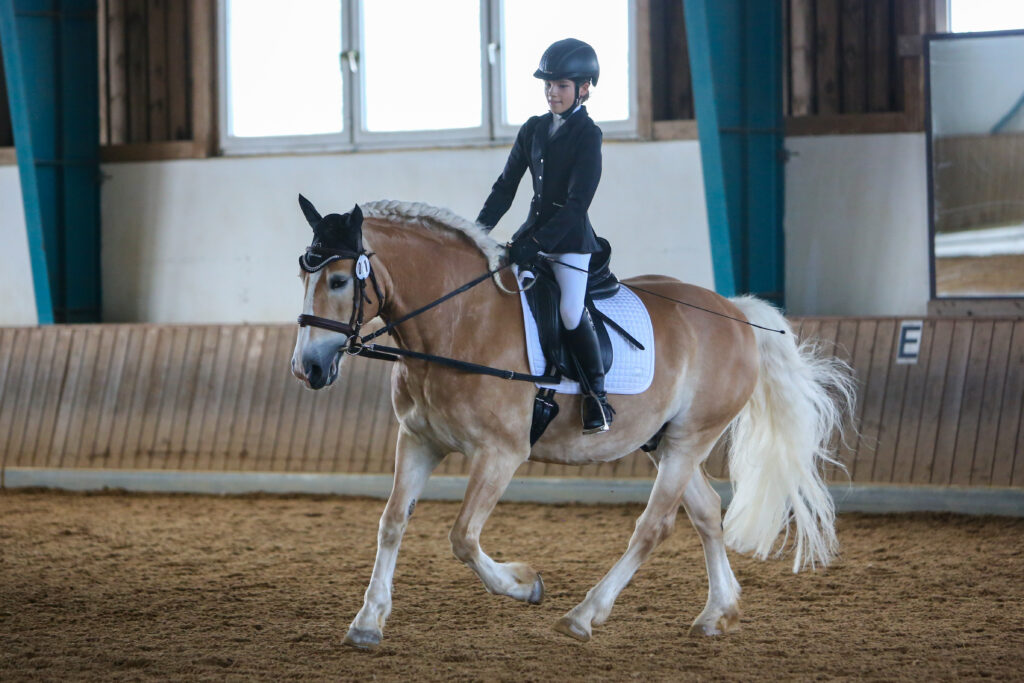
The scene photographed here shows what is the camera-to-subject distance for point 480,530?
144 inches

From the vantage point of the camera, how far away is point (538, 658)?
148 inches

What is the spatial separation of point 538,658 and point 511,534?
241 centimetres

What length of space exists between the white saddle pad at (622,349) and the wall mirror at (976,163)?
157 inches

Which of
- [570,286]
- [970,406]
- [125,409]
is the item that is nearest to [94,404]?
[125,409]

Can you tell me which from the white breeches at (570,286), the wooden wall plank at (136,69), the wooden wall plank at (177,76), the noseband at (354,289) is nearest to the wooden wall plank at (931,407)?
the white breeches at (570,286)

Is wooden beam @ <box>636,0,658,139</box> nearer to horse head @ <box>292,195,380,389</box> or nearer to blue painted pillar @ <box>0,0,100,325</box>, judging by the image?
blue painted pillar @ <box>0,0,100,325</box>

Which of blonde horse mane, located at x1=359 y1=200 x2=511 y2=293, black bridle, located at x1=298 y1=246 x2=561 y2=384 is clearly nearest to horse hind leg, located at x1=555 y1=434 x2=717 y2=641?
black bridle, located at x1=298 y1=246 x2=561 y2=384

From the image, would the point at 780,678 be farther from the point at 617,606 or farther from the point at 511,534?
the point at 511,534

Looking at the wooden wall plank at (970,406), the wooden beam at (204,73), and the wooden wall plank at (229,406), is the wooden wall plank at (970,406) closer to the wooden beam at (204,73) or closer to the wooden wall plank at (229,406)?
the wooden wall plank at (229,406)

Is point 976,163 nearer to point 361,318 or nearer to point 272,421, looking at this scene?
point 272,421

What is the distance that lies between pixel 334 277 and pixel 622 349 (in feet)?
3.84

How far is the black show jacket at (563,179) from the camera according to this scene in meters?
3.79

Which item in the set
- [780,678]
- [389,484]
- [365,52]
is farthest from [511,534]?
[365,52]

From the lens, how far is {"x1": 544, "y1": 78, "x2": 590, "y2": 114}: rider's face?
12.6 ft
